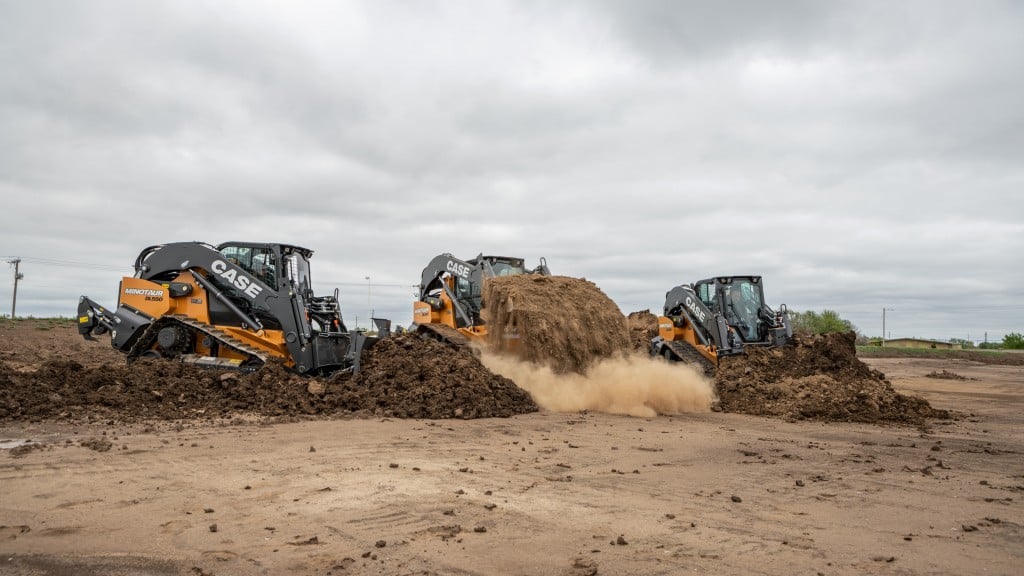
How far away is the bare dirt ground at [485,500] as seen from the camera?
495 cm

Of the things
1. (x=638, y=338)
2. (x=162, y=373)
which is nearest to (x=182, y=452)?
(x=162, y=373)

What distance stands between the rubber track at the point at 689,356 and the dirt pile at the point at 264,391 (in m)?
6.71

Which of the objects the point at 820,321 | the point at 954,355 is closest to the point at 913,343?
the point at 820,321

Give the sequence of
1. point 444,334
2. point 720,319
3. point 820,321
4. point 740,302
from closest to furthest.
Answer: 1. point 444,334
2. point 720,319
3. point 740,302
4. point 820,321

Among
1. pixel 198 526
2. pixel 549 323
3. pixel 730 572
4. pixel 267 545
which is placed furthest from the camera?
pixel 549 323

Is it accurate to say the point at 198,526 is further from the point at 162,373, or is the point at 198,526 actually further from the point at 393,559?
the point at 162,373

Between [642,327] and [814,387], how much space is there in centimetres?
717

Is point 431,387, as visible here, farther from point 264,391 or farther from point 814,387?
point 814,387

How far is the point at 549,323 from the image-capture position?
1391cm

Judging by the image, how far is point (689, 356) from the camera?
18.7m

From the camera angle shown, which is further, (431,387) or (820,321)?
(820,321)

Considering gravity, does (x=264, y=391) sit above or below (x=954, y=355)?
below

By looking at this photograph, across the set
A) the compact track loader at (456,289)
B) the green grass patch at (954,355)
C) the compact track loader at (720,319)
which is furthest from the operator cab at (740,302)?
the green grass patch at (954,355)

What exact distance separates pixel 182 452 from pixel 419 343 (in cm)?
632
